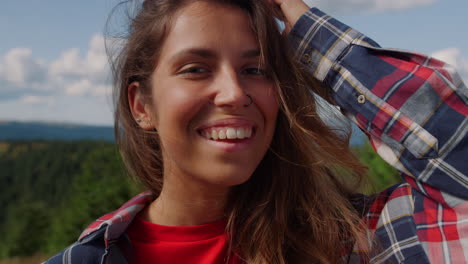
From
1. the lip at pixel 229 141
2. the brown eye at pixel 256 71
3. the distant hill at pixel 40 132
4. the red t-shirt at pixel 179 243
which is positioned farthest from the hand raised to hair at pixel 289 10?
the distant hill at pixel 40 132

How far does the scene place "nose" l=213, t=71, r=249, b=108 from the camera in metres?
1.69

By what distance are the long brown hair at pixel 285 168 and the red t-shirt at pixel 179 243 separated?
0.24 ft

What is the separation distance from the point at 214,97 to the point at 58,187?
224 feet

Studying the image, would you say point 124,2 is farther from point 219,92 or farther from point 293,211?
point 293,211

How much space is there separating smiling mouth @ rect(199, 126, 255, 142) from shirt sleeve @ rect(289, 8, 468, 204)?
430 millimetres

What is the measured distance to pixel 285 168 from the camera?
2090mm

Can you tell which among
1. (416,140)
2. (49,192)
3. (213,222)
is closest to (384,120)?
(416,140)

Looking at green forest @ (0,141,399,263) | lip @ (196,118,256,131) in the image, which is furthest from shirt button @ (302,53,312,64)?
green forest @ (0,141,399,263)

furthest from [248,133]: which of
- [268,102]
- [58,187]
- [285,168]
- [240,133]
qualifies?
[58,187]

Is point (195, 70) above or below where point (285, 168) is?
above

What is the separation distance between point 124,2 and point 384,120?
1.47 metres

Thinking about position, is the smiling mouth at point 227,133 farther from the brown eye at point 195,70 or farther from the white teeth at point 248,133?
the brown eye at point 195,70

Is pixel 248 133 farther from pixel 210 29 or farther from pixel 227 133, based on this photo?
pixel 210 29

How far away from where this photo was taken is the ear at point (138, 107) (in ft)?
6.79
